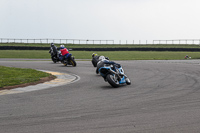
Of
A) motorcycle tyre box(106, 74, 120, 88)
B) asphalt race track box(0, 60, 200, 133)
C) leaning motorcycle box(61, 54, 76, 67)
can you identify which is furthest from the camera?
leaning motorcycle box(61, 54, 76, 67)

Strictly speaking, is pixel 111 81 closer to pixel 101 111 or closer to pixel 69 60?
pixel 101 111

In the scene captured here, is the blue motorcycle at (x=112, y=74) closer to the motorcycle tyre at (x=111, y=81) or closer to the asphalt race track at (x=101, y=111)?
the motorcycle tyre at (x=111, y=81)

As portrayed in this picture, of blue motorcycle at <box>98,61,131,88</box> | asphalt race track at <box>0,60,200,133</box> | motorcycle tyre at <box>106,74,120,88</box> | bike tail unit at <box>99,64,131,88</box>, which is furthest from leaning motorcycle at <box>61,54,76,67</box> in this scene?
asphalt race track at <box>0,60,200,133</box>

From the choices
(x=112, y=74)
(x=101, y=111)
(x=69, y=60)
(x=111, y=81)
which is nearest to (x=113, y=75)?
(x=112, y=74)

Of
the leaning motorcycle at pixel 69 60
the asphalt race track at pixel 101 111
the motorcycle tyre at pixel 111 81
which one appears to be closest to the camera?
the asphalt race track at pixel 101 111

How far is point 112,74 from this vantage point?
1266 centimetres

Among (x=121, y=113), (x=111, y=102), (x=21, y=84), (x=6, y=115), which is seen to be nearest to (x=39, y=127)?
(x=6, y=115)

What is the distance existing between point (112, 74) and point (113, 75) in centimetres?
5

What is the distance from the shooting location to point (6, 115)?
24.0 feet

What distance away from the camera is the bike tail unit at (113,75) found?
12.3 metres

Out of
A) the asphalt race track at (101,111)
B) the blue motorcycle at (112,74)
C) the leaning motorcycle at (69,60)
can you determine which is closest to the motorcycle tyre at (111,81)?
the blue motorcycle at (112,74)

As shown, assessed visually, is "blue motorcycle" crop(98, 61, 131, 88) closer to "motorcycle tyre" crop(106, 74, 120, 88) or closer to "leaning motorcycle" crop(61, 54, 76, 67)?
"motorcycle tyre" crop(106, 74, 120, 88)

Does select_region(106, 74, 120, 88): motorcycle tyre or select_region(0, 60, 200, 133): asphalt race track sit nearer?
select_region(0, 60, 200, 133): asphalt race track

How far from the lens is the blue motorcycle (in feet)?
40.5
